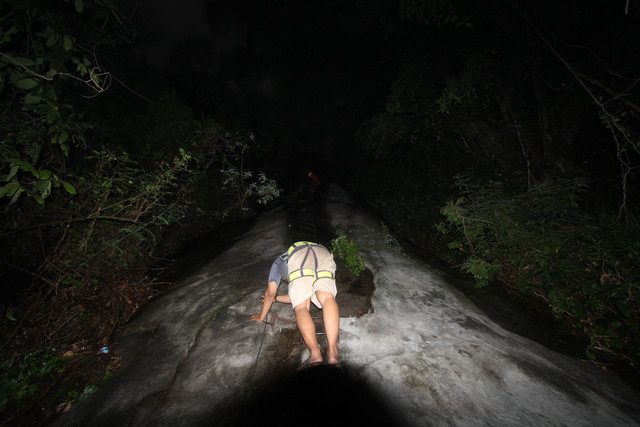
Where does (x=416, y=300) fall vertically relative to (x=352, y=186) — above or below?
below

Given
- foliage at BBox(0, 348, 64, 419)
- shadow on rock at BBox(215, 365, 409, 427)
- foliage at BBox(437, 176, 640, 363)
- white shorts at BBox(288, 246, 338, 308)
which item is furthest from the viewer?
foliage at BBox(437, 176, 640, 363)

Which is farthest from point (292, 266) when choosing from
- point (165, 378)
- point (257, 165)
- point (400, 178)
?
point (257, 165)

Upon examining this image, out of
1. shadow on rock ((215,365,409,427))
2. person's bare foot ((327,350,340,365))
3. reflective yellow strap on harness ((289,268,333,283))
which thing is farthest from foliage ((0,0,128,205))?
person's bare foot ((327,350,340,365))

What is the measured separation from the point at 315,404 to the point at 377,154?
308 inches

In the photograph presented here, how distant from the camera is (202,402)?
2.35 m

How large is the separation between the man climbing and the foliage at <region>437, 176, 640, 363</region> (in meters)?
3.57

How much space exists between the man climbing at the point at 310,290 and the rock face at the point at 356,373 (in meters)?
0.24

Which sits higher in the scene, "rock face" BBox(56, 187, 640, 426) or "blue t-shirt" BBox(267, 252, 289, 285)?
"blue t-shirt" BBox(267, 252, 289, 285)

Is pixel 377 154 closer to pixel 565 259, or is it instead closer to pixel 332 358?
pixel 565 259

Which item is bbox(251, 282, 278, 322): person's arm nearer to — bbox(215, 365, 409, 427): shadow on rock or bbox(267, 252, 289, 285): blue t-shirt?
bbox(267, 252, 289, 285): blue t-shirt

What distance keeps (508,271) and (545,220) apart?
1261 mm

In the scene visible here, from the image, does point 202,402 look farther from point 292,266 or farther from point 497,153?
point 497,153

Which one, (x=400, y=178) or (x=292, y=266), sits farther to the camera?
(x=400, y=178)

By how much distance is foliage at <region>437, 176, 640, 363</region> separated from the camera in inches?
134
